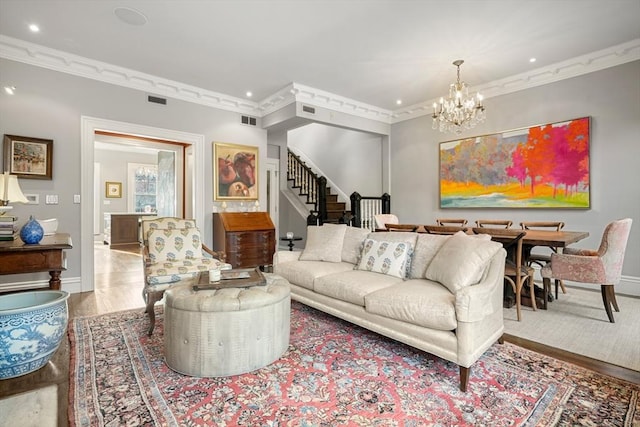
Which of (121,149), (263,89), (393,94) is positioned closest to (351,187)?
(393,94)

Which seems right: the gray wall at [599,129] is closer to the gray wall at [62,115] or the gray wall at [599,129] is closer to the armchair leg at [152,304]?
the armchair leg at [152,304]

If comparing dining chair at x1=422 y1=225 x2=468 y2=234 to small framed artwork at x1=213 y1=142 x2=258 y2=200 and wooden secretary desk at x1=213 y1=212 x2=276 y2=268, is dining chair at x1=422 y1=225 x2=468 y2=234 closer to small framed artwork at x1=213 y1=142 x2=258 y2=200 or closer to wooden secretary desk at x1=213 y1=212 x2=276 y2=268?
wooden secretary desk at x1=213 y1=212 x2=276 y2=268

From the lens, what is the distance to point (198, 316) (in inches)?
80.4

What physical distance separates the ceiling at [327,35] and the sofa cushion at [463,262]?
2.32 meters

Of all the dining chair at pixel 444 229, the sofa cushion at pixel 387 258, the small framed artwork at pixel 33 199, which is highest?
the small framed artwork at pixel 33 199

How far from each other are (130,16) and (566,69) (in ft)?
17.9

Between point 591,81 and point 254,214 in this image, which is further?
point 254,214

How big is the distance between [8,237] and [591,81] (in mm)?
6893

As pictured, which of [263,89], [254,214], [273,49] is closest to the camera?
[273,49]

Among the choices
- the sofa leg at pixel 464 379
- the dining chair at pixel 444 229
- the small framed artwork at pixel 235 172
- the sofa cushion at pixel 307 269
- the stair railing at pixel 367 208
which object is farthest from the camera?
the stair railing at pixel 367 208

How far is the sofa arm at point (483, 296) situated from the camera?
193cm

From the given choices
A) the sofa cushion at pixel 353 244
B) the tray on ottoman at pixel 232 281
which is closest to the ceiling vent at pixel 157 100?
the tray on ottoman at pixel 232 281

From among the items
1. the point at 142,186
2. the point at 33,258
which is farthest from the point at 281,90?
the point at 142,186

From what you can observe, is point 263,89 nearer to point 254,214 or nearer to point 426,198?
point 254,214
